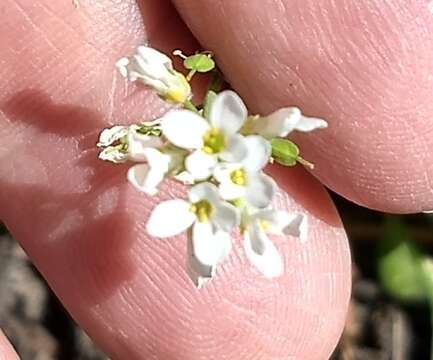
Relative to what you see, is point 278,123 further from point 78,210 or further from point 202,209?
point 78,210

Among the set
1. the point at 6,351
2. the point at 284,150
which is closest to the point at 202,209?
the point at 284,150

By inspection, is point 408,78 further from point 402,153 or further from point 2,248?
point 2,248

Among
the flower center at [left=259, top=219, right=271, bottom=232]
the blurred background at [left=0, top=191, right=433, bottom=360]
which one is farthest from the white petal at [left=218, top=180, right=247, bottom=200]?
the blurred background at [left=0, top=191, right=433, bottom=360]

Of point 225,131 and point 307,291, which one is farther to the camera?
point 307,291

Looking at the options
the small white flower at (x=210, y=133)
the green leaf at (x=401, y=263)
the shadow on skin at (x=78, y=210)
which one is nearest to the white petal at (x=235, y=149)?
the small white flower at (x=210, y=133)

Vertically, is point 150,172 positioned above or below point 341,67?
above

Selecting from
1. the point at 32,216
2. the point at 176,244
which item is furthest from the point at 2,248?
the point at 176,244
